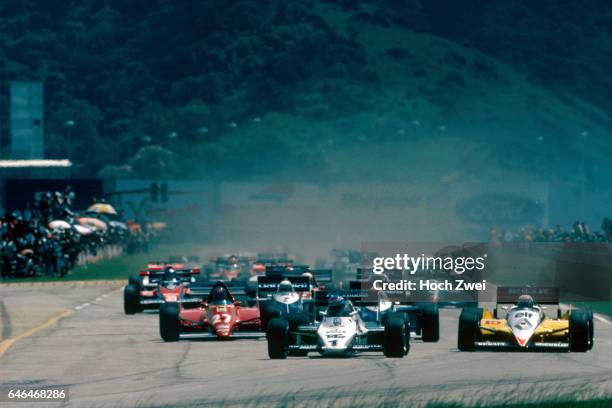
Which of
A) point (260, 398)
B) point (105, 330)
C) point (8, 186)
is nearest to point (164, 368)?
point (260, 398)

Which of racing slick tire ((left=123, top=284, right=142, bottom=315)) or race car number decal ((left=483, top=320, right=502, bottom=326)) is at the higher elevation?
race car number decal ((left=483, top=320, right=502, bottom=326))

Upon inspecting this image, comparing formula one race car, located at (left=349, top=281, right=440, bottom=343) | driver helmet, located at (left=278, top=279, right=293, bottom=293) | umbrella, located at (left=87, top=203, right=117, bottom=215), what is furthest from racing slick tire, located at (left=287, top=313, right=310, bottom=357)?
umbrella, located at (left=87, top=203, right=117, bottom=215)

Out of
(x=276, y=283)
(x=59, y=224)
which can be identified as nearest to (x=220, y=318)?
(x=276, y=283)

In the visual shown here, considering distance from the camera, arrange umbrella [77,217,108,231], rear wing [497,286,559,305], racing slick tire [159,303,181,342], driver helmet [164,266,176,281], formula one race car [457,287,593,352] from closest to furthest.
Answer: formula one race car [457,287,593,352], rear wing [497,286,559,305], racing slick tire [159,303,181,342], driver helmet [164,266,176,281], umbrella [77,217,108,231]

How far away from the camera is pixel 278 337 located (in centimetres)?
2817

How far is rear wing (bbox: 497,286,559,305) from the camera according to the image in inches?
1212

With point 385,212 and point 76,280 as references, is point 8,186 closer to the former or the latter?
point 385,212

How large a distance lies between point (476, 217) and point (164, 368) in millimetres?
136304

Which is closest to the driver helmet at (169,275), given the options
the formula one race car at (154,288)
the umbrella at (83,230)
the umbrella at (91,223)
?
the formula one race car at (154,288)

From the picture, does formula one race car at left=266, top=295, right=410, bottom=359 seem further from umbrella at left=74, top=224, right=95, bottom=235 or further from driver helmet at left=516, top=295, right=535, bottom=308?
umbrella at left=74, top=224, right=95, bottom=235

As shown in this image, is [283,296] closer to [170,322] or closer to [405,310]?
[170,322]

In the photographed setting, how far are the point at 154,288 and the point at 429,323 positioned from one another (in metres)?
15.6

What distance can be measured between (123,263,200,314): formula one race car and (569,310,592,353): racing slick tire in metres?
15.7

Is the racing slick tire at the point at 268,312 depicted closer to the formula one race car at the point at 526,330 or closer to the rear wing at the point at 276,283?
the rear wing at the point at 276,283
